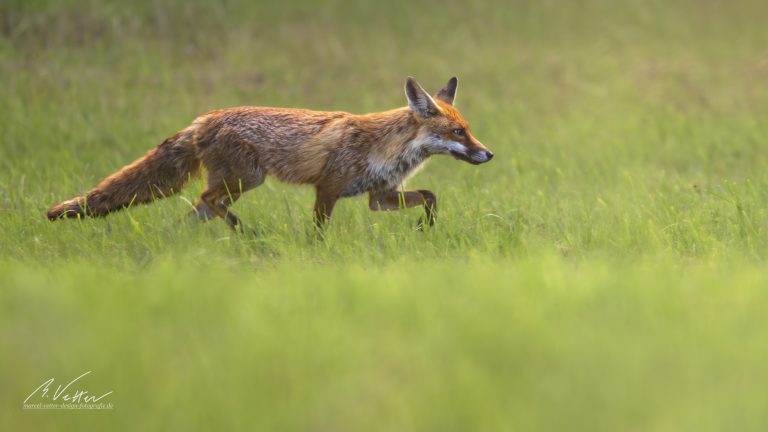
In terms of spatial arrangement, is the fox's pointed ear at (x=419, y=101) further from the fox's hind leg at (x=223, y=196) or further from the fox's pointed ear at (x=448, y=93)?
the fox's hind leg at (x=223, y=196)

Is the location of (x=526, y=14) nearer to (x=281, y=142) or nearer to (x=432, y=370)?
(x=281, y=142)

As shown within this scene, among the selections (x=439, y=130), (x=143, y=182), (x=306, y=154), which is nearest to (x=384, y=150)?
(x=439, y=130)

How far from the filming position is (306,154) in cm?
848

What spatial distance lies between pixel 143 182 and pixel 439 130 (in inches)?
109

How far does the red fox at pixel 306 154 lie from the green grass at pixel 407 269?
11.6 inches

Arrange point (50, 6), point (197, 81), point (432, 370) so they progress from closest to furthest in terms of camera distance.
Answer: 1. point (432, 370)
2. point (197, 81)
3. point (50, 6)

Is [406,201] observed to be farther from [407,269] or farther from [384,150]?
[407,269]

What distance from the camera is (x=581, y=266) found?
21.1ft

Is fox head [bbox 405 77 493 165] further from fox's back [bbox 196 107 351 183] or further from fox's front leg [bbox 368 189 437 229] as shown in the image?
fox's back [bbox 196 107 351 183]

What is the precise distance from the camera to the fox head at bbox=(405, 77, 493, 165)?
8406 millimetres

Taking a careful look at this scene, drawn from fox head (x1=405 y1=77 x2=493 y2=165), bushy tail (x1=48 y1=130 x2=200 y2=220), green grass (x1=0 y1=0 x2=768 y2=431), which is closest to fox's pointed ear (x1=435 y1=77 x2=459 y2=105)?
fox head (x1=405 y1=77 x2=493 y2=165)

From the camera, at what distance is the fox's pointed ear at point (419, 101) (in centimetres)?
839

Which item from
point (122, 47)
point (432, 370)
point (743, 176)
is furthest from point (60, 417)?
point (122, 47)

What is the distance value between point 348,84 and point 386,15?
4.27 meters
